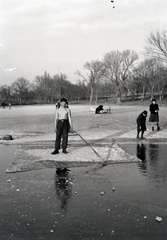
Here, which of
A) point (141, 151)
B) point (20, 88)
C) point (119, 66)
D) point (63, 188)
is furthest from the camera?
point (20, 88)

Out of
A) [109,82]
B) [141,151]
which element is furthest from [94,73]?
[141,151]

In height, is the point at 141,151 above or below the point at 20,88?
below

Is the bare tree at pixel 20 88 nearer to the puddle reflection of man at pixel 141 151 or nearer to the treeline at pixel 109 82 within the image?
the treeline at pixel 109 82

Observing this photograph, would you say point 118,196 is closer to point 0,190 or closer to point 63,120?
point 0,190

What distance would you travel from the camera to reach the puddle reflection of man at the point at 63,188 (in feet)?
18.5

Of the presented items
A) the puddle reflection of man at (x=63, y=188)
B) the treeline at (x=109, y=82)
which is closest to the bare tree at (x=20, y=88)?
the treeline at (x=109, y=82)

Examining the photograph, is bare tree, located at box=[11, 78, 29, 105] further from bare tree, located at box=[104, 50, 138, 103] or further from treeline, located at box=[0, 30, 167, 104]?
bare tree, located at box=[104, 50, 138, 103]

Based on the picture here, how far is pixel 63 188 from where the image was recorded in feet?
21.0

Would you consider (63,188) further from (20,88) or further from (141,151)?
(20,88)

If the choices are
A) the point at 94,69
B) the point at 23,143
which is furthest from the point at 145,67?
the point at 23,143

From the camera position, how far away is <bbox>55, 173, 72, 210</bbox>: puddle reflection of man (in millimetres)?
5632

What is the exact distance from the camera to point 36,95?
131750 mm

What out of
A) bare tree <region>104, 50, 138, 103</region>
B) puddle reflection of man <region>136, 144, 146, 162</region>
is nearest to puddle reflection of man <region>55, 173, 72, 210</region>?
puddle reflection of man <region>136, 144, 146, 162</region>

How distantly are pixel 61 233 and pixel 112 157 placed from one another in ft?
18.0
